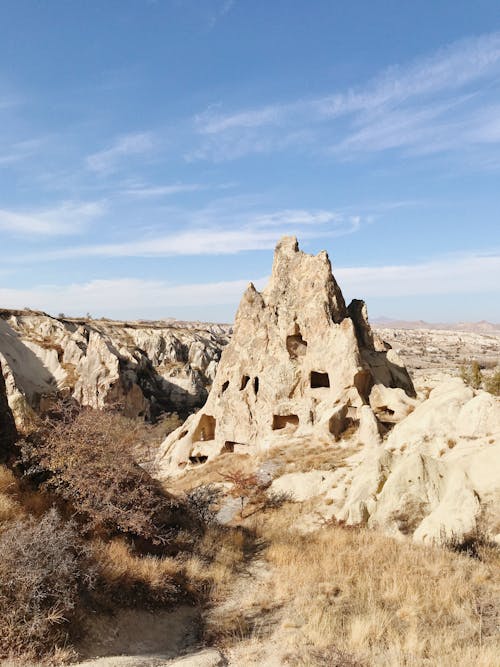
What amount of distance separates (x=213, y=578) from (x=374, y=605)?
2.86 m

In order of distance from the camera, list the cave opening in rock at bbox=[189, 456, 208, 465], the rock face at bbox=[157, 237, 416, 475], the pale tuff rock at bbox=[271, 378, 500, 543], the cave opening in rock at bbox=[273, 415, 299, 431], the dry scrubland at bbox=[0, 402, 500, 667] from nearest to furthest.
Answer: the dry scrubland at bbox=[0, 402, 500, 667] < the pale tuff rock at bbox=[271, 378, 500, 543] < the rock face at bbox=[157, 237, 416, 475] < the cave opening in rock at bbox=[273, 415, 299, 431] < the cave opening in rock at bbox=[189, 456, 208, 465]

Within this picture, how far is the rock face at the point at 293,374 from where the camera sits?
70.8 ft

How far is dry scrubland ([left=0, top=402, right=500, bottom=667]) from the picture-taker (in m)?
5.24

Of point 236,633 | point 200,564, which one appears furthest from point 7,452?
point 236,633

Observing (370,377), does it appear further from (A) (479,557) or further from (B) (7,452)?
(B) (7,452)

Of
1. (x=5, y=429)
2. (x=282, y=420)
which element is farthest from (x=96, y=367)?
(x=5, y=429)

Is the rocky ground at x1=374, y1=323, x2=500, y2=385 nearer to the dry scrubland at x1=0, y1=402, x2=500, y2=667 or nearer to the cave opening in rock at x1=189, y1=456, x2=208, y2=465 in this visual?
the cave opening in rock at x1=189, y1=456, x2=208, y2=465

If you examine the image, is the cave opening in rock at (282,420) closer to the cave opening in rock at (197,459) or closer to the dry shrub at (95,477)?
the cave opening in rock at (197,459)

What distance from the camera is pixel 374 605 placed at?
255 inches

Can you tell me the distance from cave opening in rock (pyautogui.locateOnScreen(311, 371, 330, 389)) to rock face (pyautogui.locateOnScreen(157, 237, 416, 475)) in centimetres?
6

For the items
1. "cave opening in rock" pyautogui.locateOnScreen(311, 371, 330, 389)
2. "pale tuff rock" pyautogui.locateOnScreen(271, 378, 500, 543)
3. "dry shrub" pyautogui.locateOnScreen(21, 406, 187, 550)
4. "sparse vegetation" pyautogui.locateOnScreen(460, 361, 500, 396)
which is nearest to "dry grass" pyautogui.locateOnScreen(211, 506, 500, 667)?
"pale tuff rock" pyautogui.locateOnScreen(271, 378, 500, 543)

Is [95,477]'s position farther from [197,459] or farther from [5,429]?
[197,459]

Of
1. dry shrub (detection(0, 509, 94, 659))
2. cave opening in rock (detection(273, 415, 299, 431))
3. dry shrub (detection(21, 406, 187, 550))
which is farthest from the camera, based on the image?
cave opening in rock (detection(273, 415, 299, 431))

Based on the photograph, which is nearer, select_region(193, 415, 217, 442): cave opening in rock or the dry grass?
the dry grass
